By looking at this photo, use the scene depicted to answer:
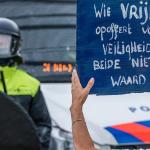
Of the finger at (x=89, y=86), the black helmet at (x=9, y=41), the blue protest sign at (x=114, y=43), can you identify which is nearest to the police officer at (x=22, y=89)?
the black helmet at (x=9, y=41)

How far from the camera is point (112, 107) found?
7.15 metres

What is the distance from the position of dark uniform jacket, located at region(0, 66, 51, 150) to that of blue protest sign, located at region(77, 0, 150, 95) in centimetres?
199

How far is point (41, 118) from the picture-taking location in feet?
21.2

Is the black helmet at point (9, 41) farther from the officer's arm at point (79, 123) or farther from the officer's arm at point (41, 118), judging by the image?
the officer's arm at point (79, 123)

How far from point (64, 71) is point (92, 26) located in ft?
12.6

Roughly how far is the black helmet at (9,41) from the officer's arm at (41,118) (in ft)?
1.15

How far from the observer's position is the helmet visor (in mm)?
6547

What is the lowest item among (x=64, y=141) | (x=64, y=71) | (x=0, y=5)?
(x=64, y=141)

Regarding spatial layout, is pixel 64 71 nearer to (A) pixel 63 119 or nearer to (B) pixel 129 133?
(A) pixel 63 119

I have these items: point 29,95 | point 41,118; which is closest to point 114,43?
point 29,95

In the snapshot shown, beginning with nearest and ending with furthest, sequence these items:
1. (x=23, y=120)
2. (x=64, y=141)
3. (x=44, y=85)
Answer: (x=23, y=120) < (x=64, y=141) < (x=44, y=85)

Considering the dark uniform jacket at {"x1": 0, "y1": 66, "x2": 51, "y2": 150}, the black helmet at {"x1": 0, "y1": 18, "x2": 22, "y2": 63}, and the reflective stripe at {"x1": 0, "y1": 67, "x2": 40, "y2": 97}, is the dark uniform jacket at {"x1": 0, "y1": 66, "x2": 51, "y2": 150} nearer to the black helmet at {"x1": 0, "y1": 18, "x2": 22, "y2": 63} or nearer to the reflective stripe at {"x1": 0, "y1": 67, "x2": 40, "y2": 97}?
the reflective stripe at {"x1": 0, "y1": 67, "x2": 40, "y2": 97}

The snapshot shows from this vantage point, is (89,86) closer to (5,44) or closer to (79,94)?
(79,94)

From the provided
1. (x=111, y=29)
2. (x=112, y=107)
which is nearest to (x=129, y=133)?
(x=112, y=107)
